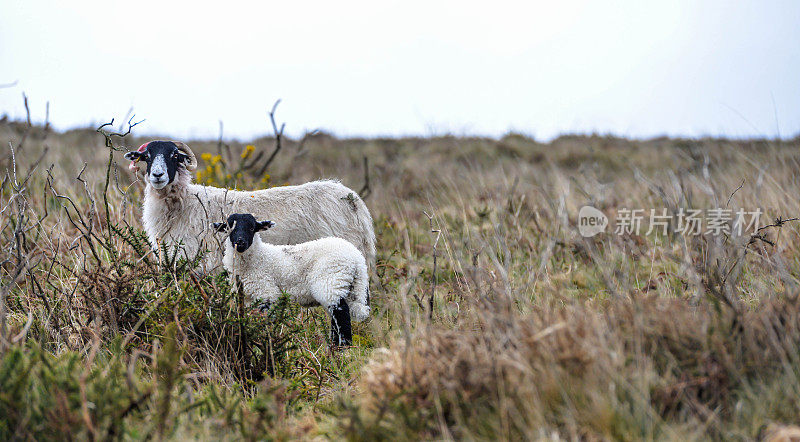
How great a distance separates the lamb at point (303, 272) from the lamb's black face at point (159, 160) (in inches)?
30.5

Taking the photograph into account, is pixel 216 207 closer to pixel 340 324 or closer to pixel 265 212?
pixel 265 212

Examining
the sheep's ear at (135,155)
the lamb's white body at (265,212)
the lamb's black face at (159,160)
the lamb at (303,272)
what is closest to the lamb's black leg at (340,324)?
the lamb at (303,272)

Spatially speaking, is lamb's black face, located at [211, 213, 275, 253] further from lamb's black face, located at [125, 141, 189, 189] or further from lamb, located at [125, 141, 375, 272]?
lamb's black face, located at [125, 141, 189, 189]

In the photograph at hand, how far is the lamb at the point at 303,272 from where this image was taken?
4336mm

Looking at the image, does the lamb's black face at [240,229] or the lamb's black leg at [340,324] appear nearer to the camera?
the lamb's black face at [240,229]

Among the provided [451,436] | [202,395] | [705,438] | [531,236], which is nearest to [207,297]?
[202,395]

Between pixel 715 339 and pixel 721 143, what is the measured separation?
2066 centimetres

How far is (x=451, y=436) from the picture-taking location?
8.16 feet

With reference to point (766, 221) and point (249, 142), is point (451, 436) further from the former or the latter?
point (249, 142)

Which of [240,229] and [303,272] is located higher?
[240,229]

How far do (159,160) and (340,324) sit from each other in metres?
1.89

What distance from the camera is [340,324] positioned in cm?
439

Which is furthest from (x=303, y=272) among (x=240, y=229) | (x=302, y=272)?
(x=240, y=229)

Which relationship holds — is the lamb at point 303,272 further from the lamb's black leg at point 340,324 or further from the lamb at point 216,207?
the lamb at point 216,207
